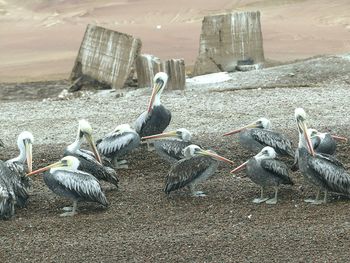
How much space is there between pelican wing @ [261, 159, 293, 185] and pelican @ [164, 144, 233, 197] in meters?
0.56

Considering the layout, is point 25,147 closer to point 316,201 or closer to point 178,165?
point 178,165

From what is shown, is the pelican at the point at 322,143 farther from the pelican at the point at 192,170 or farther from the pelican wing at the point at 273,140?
the pelican at the point at 192,170

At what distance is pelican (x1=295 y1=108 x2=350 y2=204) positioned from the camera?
8.39m

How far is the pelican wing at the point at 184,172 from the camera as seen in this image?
876 cm

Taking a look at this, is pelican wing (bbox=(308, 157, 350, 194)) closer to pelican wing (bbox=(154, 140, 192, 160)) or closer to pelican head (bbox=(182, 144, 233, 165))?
pelican head (bbox=(182, 144, 233, 165))

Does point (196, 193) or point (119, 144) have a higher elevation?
point (119, 144)

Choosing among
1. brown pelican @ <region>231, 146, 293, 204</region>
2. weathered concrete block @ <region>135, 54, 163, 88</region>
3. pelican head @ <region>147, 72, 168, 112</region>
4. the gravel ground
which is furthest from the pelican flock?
weathered concrete block @ <region>135, 54, 163, 88</region>

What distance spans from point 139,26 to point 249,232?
49.0 ft

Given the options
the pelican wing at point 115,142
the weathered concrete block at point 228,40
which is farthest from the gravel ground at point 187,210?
the weathered concrete block at point 228,40

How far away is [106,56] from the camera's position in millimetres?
15891

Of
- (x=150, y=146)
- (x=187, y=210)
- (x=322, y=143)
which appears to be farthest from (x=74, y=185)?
(x=322, y=143)

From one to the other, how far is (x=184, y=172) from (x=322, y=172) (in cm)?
132

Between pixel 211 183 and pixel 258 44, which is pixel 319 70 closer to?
pixel 258 44

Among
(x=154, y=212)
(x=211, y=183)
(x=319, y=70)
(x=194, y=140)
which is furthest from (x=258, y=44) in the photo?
(x=154, y=212)
